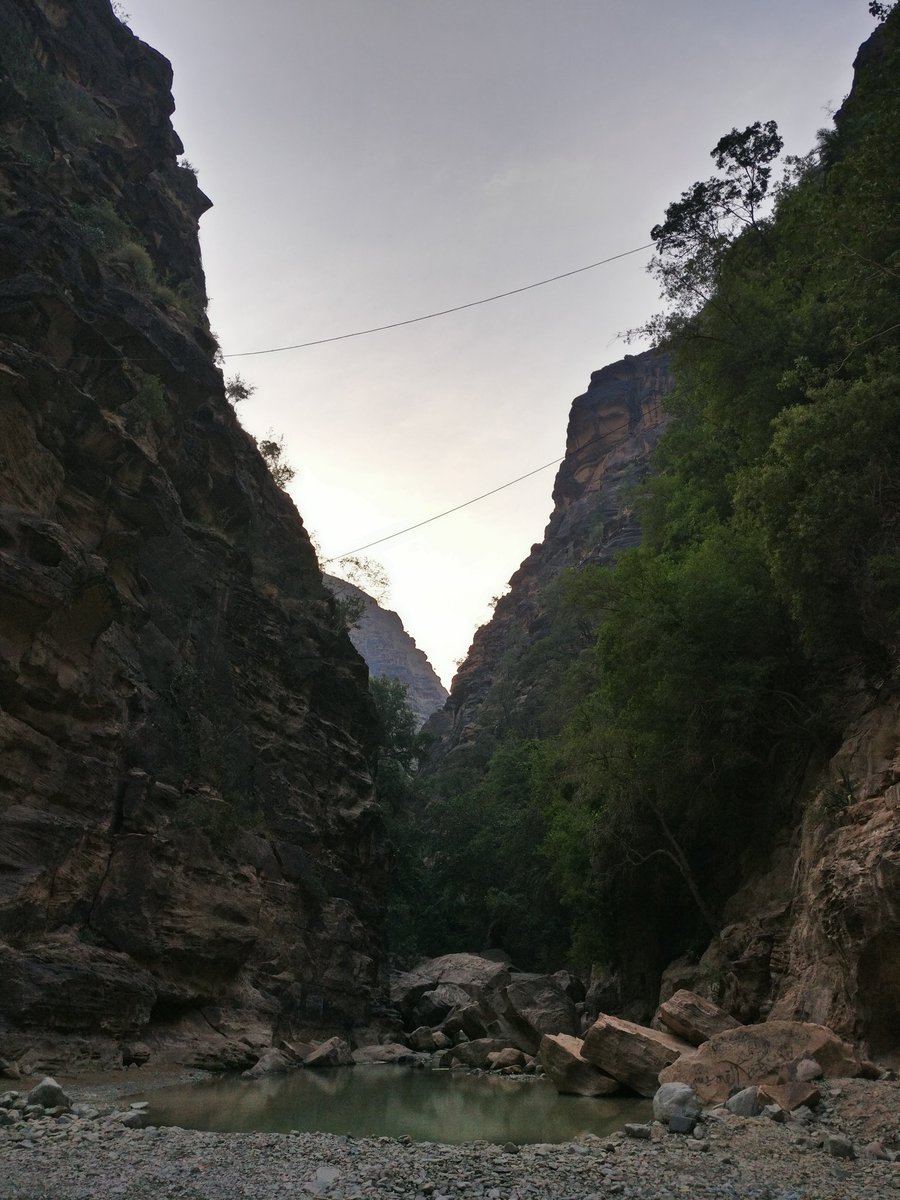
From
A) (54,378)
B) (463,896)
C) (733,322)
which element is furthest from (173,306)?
(463,896)

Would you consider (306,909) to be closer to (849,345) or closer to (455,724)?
(849,345)

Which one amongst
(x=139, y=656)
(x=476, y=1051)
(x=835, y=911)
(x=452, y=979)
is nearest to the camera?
(x=835, y=911)

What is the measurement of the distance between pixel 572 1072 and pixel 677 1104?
15.8 ft

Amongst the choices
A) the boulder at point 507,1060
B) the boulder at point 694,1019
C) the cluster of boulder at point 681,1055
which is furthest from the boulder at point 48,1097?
the boulder at point 507,1060

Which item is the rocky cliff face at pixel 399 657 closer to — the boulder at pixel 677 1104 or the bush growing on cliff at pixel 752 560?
the bush growing on cliff at pixel 752 560

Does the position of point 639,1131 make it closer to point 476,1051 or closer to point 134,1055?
point 134,1055

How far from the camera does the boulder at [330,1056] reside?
A: 59.0 feet

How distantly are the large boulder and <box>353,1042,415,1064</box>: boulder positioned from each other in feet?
17.5

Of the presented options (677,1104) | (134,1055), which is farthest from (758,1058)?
(134,1055)

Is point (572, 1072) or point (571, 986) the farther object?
point (571, 986)

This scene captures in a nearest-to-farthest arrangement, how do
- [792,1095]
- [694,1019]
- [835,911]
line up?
[792,1095]
[835,911]
[694,1019]

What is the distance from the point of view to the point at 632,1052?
1205 cm

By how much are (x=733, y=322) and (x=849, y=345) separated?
15.8 ft

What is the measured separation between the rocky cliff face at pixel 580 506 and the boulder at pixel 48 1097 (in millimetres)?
62893
